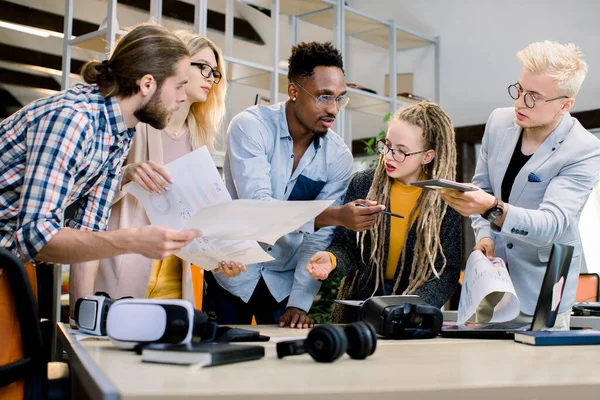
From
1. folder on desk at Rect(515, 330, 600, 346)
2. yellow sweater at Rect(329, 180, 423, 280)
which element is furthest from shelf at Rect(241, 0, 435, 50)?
folder on desk at Rect(515, 330, 600, 346)

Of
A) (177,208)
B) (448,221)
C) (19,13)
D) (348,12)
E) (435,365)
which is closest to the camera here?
(435,365)

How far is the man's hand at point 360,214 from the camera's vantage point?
5.90ft

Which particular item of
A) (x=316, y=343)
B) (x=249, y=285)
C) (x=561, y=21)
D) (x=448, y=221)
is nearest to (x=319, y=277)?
(x=249, y=285)

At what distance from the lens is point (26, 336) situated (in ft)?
3.73

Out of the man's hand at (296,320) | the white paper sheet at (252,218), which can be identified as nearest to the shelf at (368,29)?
the man's hand at (296,320)

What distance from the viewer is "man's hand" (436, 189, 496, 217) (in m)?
1.73

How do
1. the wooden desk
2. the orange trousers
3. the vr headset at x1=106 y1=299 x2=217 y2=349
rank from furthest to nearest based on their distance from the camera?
the orange trousers < the vr headset at x1=106 y1=299 x2=217 y2=349 < the wooden desk

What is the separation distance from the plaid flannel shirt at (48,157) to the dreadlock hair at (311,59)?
0.89m

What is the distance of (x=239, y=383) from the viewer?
749mm

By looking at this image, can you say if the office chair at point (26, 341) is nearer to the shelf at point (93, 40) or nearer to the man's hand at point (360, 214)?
the man's hand at point (360, 214)

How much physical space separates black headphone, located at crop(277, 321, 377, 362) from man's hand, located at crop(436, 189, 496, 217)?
0.81 metres

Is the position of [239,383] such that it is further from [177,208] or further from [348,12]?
[348,12]

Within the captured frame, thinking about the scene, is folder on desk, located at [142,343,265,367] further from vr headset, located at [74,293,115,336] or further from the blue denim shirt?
the blue denim shirt

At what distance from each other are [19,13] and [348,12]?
8.88 ft
